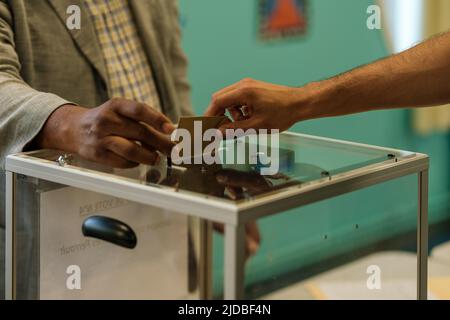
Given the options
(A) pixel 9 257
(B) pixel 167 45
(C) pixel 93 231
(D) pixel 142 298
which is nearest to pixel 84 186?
(C) pixel 93 231

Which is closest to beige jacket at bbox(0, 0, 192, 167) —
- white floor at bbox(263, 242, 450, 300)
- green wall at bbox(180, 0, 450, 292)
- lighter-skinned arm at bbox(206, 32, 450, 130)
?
lighter-skinned arm at bbox(206, 32, 450, 130)

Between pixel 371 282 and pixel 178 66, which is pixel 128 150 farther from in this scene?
pixel 178 66

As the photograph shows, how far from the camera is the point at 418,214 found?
1.14 meters

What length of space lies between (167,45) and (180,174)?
0.75 m

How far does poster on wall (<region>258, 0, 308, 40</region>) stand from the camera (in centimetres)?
329

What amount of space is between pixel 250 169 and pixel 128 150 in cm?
19

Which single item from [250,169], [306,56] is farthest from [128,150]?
[306,56]

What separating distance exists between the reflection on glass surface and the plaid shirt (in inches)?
17.1

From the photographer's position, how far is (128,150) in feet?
3.61

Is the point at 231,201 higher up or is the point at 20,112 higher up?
the point at 20,112

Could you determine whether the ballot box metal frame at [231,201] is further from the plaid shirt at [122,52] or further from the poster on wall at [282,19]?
the poster on wall at [282,19]

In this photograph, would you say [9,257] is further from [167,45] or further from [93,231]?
[167,45]

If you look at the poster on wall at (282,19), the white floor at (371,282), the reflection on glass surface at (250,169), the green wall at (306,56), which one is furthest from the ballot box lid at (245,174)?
the poster on wall at (282,19)
